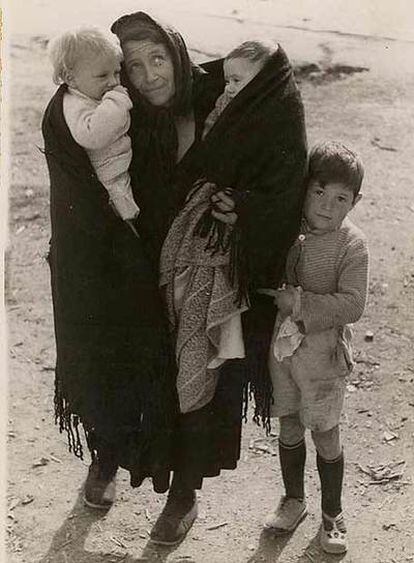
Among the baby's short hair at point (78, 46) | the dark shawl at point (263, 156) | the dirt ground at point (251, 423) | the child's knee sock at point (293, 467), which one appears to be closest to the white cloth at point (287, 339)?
the dark shawl at point (263, 156)

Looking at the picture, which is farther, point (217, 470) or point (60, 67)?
point (217, 470)

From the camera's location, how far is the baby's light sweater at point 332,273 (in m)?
1.98

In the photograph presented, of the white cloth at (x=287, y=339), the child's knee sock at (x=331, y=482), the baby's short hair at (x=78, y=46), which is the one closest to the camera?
the baby's short hair at (x=78, y=46)

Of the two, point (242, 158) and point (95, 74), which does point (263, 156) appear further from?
point (95, 74)

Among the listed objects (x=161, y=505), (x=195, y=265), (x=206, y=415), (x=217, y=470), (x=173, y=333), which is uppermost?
(x=195, y=265)

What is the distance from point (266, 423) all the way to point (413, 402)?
0.55 m

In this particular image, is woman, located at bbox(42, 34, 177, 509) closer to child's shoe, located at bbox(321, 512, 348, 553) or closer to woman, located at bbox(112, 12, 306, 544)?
woman, located at bbox(112, 12, 306, 544)

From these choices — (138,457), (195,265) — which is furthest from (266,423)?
(195,265)

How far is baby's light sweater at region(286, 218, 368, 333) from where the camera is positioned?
1.98 metres

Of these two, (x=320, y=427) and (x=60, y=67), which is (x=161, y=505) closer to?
(x=320, y=427)

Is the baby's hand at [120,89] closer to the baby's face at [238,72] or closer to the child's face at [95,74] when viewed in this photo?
the child's face at [95,74]

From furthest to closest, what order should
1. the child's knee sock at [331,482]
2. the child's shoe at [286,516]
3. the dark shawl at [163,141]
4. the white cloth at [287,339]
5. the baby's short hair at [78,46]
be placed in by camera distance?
the child's shoe at [286,516]
the child's knee sock at [331,482]
the white cloth at [287,339]
the dark shawl at [163,141]
the baby's short hair at [78,46]

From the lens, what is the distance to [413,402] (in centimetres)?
262

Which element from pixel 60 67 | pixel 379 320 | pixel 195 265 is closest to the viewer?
pixel 60 67
